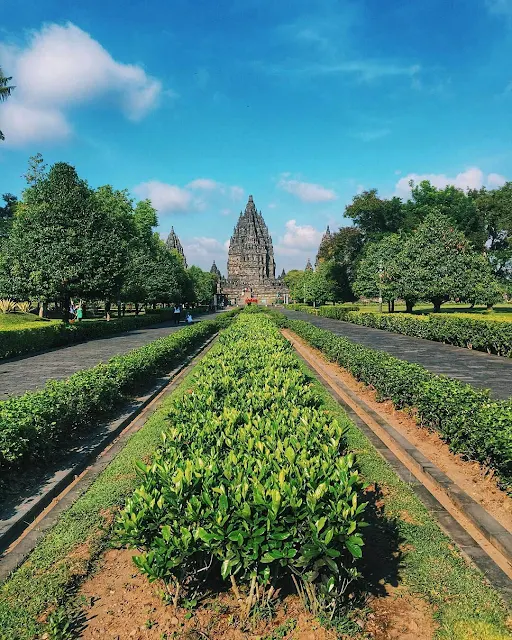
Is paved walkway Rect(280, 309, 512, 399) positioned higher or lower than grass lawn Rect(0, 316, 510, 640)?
higher

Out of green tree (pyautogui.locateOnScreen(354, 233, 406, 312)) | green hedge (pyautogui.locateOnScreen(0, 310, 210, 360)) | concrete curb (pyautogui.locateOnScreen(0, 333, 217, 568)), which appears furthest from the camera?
green tree (pyautogui.locateOnScreen(354, 233, 406, 312))

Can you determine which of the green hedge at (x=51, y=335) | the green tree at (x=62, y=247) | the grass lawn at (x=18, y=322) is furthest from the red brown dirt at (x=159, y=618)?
the green tree at (x=62, y=247)

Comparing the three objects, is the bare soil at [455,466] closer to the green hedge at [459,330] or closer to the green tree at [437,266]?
the green hedge at [459,330]

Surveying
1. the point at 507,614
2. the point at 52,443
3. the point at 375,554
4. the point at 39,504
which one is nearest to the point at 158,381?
the point at 52,443

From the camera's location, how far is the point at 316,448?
12.2ft

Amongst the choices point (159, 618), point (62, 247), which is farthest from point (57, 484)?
point (62, 247)

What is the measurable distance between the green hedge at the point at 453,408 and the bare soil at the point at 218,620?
2.39 metres

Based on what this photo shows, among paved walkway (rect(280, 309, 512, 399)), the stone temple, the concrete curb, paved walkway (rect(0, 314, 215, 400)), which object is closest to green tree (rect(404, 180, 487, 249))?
paved walkway (rect(280, 309, 512, 399))

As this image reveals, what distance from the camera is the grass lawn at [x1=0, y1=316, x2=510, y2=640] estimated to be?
9.53ft

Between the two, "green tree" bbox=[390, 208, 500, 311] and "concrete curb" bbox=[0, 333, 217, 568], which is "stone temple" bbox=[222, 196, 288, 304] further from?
"concrete curb" bbox=[0, 333, 217, 568]

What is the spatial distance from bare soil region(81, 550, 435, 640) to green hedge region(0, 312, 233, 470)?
2435 mm

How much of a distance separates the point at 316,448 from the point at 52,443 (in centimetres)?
391

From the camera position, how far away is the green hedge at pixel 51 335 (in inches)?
667

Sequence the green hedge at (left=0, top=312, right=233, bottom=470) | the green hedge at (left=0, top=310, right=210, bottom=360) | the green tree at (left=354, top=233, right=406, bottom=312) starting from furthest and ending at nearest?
the green tree at (left=354, top=233, right=406, bottom=312) → the green hedge at (left=0, top=310, right=210, bottom=360) → the green hedge at (left=0, top=312, right=233, bottom=470)
